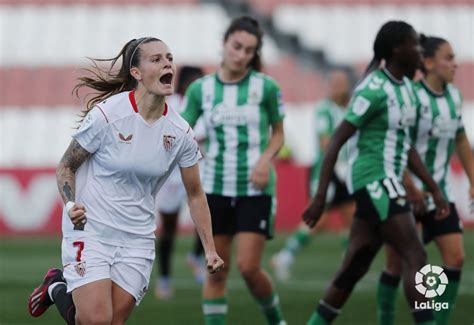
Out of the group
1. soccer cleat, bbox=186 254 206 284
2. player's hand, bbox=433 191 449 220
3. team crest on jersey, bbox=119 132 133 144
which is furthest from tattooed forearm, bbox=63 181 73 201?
soccer cleat, bbox=186 254 206 284

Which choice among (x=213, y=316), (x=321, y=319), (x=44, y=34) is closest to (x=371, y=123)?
(x=321, y=319)

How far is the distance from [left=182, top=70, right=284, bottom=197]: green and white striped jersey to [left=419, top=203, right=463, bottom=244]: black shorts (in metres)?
1.22

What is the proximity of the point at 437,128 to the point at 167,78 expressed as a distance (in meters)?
3.04

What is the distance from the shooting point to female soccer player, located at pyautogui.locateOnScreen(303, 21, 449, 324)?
25.3 feet

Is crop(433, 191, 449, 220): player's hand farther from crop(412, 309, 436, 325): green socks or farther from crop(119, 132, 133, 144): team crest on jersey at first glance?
crop(119, 132, 133, 144): team crest on jersey

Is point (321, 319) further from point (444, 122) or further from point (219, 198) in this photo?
point (444, 122)

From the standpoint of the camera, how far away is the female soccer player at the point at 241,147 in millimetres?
8719

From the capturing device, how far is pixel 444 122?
29.2ft

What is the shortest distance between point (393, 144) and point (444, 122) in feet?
3.59

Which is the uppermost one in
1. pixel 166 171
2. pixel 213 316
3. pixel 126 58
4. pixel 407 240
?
pixel 126 58

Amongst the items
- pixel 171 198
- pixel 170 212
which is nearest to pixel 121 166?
pixel 171 198

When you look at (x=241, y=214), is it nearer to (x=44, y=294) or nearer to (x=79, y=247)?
(x=44, y=294)

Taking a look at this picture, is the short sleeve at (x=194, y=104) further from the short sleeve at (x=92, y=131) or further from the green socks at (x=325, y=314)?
the short sleeve at (x=92, y=131)

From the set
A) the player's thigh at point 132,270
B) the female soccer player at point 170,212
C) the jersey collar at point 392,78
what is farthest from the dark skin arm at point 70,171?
the female soccer player at point 170,212
